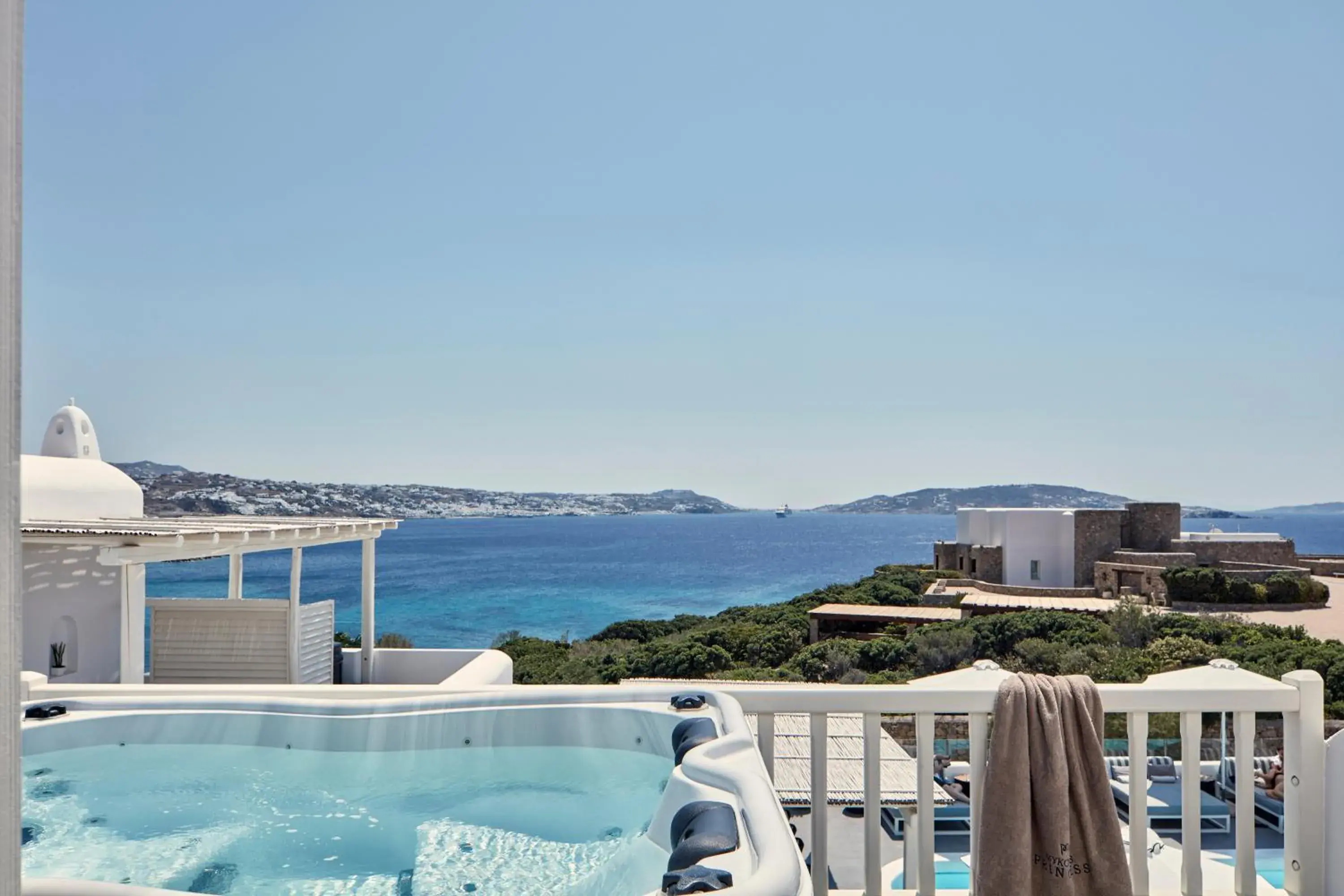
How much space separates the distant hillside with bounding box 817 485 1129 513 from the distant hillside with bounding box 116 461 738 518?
20.8 m

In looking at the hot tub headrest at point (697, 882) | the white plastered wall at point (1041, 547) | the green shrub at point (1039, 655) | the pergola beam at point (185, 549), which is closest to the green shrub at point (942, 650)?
the green shrub at point (1039, 655)

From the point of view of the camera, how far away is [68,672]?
5.87 metres

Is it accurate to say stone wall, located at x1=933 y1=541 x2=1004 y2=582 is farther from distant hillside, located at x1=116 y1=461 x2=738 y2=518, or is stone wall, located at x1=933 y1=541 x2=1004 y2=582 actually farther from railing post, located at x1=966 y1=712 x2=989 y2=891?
railing post, located at x1=966 y1=712 x2=989 y2=891

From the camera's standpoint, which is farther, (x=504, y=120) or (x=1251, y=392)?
(x=1251, y=392)

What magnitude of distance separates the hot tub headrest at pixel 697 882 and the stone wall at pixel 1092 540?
22686 mm

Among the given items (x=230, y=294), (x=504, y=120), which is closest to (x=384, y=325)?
(x=230, y=294)

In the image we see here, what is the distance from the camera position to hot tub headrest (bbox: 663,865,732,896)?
55.9 inches

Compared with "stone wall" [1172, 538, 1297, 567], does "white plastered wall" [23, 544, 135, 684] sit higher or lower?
higher

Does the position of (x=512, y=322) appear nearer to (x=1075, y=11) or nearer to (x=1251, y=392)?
(x=1075, y=11)

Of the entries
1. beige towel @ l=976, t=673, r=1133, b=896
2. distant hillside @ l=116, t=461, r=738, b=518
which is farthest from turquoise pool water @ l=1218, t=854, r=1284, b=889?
distant hillside @ l=116, t=461, r=738, b=518

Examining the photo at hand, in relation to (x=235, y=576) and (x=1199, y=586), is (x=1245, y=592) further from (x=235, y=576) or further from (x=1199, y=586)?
(x=235, y=576)

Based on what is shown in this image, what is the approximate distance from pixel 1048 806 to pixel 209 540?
5.06m

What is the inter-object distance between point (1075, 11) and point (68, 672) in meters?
9.15

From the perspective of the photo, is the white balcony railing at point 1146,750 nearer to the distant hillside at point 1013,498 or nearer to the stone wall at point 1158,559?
the stone wall at point 1158,559
